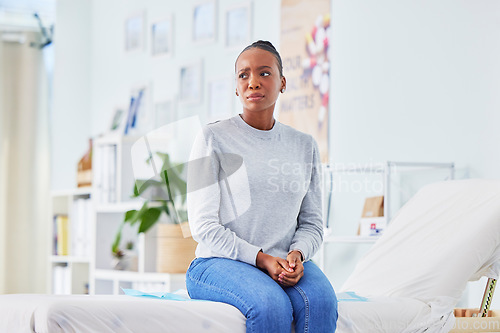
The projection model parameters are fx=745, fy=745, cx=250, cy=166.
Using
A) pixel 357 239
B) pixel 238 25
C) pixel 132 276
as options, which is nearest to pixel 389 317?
pixel 357 239

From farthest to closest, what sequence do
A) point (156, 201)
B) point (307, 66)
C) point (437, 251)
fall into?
1. point (156, 201)
2. point (307, 66)
3. point (437, 251)

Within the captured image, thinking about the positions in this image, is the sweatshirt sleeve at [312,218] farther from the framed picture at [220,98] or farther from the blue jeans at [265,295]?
the framed picture at [220,98]

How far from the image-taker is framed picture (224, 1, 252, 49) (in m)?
3.63

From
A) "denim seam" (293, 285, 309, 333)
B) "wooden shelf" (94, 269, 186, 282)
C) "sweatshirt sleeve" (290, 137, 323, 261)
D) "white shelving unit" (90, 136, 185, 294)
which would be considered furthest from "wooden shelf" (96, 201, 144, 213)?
"denim seam" (293, 285, 309, 333)

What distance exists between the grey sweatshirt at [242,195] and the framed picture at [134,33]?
279 cm

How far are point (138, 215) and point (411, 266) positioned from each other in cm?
172

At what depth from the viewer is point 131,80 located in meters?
4.49

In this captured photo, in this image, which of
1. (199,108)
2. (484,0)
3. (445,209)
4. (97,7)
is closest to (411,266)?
(445,209)

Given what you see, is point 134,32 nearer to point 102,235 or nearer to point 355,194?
point 102,235

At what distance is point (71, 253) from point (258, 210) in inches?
114

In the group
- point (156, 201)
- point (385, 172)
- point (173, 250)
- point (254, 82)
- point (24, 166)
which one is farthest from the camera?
point (24, 166)

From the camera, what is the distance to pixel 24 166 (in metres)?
4.88

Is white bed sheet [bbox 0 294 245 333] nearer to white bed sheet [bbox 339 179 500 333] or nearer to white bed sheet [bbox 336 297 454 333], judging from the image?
white bed sheet [bbox 336 297 454 333]

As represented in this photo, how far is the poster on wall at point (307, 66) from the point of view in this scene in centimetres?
324
